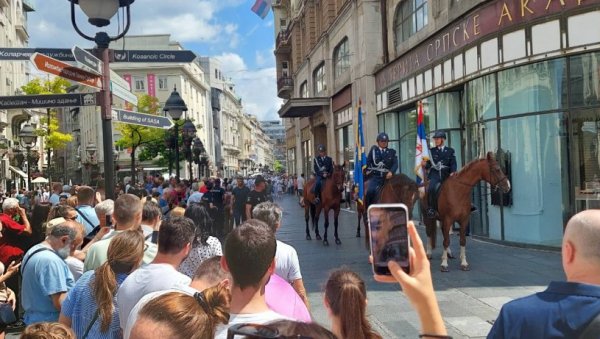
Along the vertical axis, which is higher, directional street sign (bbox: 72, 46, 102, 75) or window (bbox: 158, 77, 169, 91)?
window (bbox: 158, 77, 169, 91)

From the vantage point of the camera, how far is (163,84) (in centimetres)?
7525

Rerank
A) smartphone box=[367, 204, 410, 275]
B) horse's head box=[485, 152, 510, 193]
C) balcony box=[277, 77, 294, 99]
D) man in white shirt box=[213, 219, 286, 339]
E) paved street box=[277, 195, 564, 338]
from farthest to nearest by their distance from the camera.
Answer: balcony box=[277, 77, 294, 99] < horse's head box=[485, 152, 510, 193] < paved street box=[277, 195, 564, 338] < man in white shirt box=[213, 219, 286, 339] < smartphone box=[367, 204, 410, 275]

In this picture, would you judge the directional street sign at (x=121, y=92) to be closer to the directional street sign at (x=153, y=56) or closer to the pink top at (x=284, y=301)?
the directional street sign at (x=153, y=56)

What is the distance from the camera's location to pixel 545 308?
2340 millimetres

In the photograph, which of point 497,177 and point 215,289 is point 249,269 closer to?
point 215,289

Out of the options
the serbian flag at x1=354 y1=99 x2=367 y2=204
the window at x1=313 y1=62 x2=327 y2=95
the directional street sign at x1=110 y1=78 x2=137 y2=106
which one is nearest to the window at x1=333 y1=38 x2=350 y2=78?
the window at x1=313 y1=62 x2=327 y2=95

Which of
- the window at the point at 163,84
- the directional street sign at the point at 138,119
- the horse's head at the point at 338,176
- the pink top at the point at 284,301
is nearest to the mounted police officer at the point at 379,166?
the horse's head at the point at 338,176

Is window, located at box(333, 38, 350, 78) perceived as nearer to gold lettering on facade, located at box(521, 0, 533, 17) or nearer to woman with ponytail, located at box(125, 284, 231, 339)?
gold lettering on facade, located at box(521, 0, 533, 17)

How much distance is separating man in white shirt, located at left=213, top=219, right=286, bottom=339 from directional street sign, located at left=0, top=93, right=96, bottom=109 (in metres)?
5.04

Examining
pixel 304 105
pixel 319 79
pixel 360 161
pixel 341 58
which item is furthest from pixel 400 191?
pixel 319 79

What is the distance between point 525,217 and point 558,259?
188 cm

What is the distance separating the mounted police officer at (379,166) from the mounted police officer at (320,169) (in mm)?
2869

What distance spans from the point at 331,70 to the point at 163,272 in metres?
27.2

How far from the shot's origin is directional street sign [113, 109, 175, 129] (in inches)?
295
